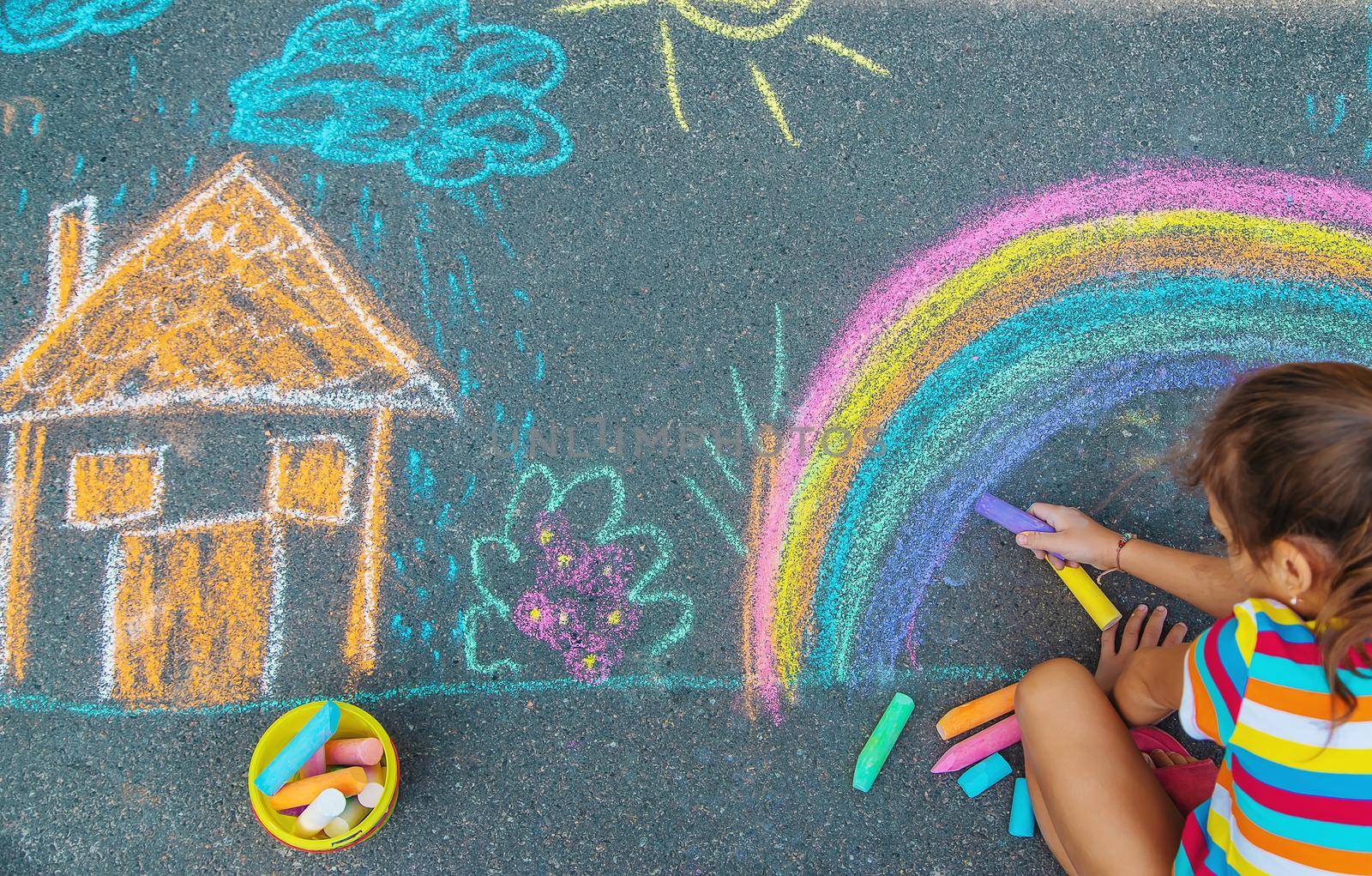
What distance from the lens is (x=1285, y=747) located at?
1.46m

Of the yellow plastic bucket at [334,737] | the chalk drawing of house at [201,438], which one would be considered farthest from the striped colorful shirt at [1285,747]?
the chalk drawing of house at [201,438]

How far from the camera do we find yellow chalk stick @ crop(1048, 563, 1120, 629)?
7.23ft

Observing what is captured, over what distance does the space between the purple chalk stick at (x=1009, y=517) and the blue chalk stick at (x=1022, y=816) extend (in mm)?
618

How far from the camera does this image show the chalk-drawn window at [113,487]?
7.06 ft

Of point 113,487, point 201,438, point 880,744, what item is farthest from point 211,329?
point 880,744

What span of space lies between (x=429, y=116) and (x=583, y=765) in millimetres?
1774

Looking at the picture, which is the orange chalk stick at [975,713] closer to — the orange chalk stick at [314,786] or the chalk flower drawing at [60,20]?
the orange chalk stick at [314,786]

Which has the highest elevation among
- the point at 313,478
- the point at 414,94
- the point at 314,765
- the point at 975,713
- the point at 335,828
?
the point at 414,94

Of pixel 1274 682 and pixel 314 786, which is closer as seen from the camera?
pixel 1274 682

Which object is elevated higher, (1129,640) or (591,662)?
(1129,640)

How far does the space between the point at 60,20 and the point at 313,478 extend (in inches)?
57.9

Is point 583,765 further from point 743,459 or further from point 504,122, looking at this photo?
point 504,122

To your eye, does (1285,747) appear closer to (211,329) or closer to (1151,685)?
(1151,685)

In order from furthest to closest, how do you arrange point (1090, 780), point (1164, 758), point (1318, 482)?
point (1164, 758)
point (1090, 780)
point (1318, 482)
